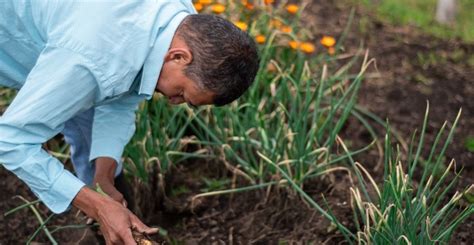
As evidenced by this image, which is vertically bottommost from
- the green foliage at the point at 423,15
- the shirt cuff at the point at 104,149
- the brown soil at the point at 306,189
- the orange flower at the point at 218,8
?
the brown soil at the point at 306,189

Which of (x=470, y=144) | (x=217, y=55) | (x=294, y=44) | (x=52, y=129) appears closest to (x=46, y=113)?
(x=52, y=129)

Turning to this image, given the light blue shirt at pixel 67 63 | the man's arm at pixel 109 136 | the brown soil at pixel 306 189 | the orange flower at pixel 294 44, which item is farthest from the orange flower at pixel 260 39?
the light blue shirt at pixel 67 63

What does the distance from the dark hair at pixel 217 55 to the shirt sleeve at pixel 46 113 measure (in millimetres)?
262

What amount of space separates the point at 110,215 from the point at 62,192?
15 centimetres

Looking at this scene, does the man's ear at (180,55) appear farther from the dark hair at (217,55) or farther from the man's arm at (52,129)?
the man's arm at (52,129)

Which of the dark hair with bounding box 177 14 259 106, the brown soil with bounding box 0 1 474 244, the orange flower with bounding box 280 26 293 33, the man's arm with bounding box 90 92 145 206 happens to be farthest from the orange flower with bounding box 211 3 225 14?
the dark hair with bounding box 177 14 259 106

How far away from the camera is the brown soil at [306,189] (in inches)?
117

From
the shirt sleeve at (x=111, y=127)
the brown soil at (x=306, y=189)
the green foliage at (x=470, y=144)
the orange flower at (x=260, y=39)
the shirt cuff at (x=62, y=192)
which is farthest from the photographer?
the green foliage at (x=470, y=144)

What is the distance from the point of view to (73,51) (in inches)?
77.4

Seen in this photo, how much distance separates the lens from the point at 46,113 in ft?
6.58

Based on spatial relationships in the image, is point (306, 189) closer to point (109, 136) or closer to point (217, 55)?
point (109, 136)

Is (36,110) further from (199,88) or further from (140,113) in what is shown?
(140,113)

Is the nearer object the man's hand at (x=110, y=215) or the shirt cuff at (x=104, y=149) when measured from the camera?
the man's hand at (x=110, y=215)

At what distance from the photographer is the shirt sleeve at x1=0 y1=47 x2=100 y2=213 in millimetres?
1971
